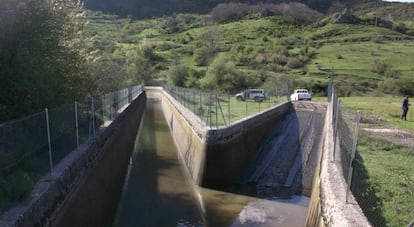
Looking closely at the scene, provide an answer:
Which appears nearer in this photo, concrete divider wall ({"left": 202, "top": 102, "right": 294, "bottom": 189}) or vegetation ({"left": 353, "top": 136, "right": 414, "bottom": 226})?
vegetation ({"left": 353, "top": 136, "right": 414, "bottom": 226})

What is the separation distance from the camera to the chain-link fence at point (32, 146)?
24.8 ft

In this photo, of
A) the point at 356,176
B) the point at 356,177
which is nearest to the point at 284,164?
the point at 356,176

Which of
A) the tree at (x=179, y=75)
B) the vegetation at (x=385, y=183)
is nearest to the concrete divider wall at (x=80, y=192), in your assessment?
the vegetation at (x=385, y=183)

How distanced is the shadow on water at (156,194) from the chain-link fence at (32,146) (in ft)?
11.6

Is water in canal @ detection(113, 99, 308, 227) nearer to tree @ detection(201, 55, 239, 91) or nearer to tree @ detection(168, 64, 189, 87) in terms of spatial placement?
tree @ detection(201, 55, 239, 91)

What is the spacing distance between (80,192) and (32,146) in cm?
197

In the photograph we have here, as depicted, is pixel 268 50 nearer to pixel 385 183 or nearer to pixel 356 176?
pixel 356 176

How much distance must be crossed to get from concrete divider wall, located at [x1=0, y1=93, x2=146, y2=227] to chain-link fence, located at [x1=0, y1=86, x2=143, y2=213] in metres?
0.24

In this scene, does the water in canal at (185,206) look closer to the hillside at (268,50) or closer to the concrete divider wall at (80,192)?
the concrete divider wall at (80,192)

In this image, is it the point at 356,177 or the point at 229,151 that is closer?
the point at 356,177

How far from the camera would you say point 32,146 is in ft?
29.2

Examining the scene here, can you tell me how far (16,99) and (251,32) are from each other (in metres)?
126

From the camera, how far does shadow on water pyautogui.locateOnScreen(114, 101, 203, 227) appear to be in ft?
46.0

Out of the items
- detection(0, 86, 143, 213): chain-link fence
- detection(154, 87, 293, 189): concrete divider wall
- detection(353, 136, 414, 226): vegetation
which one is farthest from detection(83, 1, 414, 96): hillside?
detection(353, 136, 414, 226): vegetation
